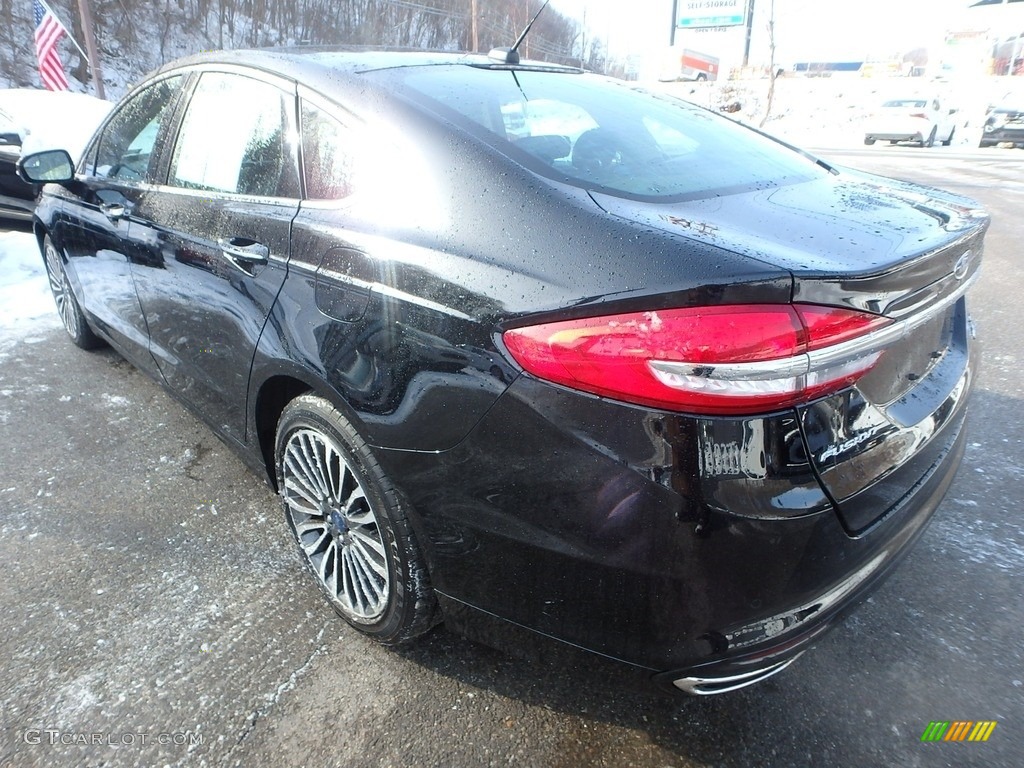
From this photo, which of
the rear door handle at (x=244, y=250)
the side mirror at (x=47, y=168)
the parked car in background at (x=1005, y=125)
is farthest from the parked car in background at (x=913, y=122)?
the rear door handle at (x=244, y=250)

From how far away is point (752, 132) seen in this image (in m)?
2.48

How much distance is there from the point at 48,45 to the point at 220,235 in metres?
12.0

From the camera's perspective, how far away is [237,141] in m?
2.29

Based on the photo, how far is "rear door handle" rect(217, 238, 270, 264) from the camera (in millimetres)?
2014

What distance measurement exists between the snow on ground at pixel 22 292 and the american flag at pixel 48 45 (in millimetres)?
6693

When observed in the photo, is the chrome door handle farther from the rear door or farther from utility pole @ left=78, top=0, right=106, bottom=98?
utility pole @ left=78, top=0, right=106, bottom=98

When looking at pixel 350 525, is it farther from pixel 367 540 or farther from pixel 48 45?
pixel 48 45

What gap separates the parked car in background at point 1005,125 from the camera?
19.8 meters

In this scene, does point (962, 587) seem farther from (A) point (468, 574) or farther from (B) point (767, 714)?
(A) point (468, 574)

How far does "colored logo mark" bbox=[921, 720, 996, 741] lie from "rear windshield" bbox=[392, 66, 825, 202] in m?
1.48

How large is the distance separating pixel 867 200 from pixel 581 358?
103 cm

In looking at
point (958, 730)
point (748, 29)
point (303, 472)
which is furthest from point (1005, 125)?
point (748, 29)

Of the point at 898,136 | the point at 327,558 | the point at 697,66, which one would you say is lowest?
the point at 327,558

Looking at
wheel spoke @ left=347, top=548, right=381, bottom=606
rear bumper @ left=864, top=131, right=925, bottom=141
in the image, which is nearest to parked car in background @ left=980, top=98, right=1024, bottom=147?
rear bumper @ left=864, top=131, right=925, bottom=141
